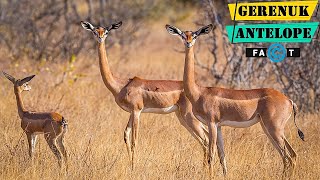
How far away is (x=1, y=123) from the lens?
9.50 m

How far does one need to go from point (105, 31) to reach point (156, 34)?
1980cm

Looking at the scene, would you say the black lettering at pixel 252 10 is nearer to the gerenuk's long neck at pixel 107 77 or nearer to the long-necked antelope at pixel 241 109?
the gerenuk's long neck at pixel 107 77

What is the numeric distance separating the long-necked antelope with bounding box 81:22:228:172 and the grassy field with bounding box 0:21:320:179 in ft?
1.07

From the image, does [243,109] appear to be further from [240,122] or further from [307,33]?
[307,33]

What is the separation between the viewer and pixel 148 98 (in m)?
8.44

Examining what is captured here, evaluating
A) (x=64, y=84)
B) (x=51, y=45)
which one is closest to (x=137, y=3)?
(x=51, y=45)

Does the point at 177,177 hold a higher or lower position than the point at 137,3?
lower

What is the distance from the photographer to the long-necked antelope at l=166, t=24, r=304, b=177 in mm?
7148

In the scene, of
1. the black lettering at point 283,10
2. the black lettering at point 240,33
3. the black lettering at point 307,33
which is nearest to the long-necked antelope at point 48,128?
the black lettering at point 240,33

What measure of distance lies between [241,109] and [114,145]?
2088mm

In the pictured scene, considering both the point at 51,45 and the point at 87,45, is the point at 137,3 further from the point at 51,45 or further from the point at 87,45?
the point at 51,45

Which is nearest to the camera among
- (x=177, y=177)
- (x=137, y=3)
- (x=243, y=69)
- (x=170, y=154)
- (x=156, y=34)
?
(x=177, y=177)

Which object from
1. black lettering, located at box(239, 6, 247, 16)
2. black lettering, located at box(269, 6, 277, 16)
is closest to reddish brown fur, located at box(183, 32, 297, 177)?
black lettering, located at box(269, 6, 277, 16)

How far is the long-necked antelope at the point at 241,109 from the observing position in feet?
23.5
